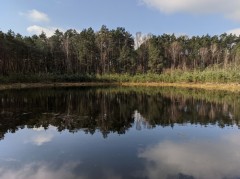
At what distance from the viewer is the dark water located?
8.16 metres

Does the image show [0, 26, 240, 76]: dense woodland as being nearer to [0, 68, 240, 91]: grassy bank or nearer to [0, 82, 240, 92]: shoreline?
[0, 68, 240, 91]: grassy bank

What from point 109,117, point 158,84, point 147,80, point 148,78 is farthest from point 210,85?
point 109,117

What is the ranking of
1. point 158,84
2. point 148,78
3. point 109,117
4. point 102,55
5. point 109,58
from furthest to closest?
point 109,58 < point 102,55 < point 148,78 < point 158,84 < point 109,117

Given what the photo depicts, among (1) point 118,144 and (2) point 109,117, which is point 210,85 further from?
(1) point 118,144

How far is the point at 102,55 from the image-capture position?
64.6 metres

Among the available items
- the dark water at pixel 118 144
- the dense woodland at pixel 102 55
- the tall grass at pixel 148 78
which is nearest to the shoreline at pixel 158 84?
the tall grass at pixel 148 78

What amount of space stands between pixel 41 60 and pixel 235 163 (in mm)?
58379

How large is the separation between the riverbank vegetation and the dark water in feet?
96.2

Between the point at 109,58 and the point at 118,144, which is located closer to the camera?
the point at 118,144

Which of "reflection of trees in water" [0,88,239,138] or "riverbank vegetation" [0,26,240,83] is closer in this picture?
"reflection of trees in water" [0,88,239,138]

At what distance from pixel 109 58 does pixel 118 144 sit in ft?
186

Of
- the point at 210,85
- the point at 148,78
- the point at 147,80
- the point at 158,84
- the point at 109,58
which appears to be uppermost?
the point at 109,58

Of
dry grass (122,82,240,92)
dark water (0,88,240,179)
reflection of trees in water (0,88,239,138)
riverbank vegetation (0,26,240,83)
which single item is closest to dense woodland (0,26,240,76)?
riverbank vegetation (0,26,240,83)

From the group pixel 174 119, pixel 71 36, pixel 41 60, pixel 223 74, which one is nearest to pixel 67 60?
pixel 41 60
